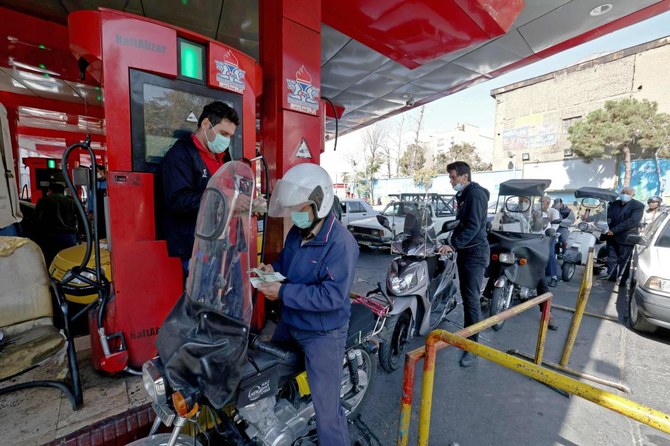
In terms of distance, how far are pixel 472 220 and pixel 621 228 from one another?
497 centimetres

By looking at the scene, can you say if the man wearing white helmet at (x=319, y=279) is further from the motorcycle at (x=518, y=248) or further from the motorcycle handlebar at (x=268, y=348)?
the motorcycle at (x=518, y=248)

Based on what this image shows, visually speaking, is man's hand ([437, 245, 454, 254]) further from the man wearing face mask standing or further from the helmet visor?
the man wearing face mask standing

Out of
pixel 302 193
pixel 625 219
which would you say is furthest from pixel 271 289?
pixel 625 219

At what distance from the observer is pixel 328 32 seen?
5.02 meters

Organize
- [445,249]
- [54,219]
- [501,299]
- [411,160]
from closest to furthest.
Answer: [445,249]
[501,299]
[54,219]
[411,160]

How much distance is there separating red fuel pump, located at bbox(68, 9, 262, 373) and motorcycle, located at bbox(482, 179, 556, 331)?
4.02 m

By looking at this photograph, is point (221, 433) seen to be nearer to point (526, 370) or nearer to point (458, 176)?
point (526, 370)

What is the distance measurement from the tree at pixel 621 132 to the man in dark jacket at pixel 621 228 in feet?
56.6

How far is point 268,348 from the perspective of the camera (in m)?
1.85

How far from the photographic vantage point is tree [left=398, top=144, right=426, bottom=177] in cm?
3394

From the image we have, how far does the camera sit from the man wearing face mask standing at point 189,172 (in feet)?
7.84

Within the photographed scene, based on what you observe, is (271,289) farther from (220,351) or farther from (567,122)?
(567,122)

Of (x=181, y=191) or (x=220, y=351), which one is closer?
(x=220, y=351)

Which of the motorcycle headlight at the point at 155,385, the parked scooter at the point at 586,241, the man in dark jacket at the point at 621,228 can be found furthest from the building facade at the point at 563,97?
the motorcycle headlight at the point at 155,385
